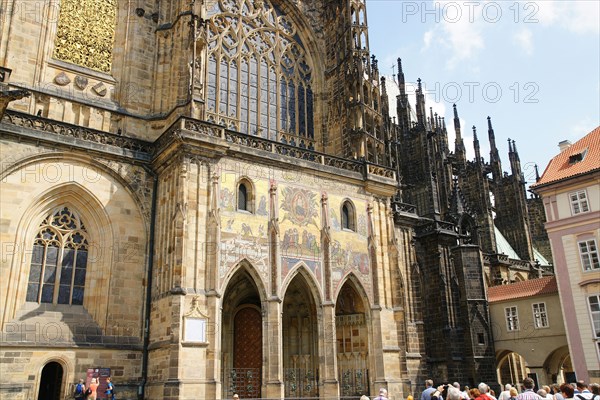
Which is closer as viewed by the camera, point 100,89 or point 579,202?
point 100,89

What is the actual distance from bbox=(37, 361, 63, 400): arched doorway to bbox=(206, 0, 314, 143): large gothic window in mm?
9881

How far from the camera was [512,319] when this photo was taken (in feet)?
90.5

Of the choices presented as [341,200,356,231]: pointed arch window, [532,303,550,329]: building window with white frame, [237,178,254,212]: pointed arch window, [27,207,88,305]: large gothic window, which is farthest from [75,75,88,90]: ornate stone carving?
[532,303,550,329]: building window with white frame

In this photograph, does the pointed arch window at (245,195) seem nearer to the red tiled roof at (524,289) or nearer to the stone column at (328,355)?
the stone column at (328,355)

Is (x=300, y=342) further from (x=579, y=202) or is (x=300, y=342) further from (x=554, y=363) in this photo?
(x=554, y=363)

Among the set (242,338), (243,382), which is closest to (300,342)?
(242,338)

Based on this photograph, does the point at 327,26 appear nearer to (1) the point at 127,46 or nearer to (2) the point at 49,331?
(1) the point at 127,46

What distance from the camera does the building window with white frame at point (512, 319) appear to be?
27.5 metres

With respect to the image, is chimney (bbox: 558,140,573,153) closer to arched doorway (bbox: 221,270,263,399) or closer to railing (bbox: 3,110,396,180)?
railing (bbox: 3,110,396,180)

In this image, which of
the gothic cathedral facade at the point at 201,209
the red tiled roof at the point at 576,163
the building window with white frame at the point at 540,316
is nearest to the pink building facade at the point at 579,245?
the red tiled roof at the point at 576,163

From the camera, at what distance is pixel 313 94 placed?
24.1 metres

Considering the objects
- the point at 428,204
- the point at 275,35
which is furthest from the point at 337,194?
the point at 428,204

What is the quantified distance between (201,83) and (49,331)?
8905 millimetres

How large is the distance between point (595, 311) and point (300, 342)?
11731mm
